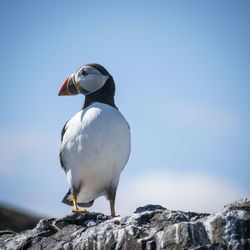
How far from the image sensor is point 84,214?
6.37m

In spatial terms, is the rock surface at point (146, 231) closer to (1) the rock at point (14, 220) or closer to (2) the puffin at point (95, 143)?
(2) the puffin at point (95, 143)

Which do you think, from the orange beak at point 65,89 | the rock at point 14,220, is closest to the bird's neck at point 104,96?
the orange beak at point 65,89

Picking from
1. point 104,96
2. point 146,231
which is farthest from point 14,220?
point 146,231

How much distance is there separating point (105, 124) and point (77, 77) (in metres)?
1.39

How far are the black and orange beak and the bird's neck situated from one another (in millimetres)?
388

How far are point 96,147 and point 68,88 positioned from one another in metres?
1.73

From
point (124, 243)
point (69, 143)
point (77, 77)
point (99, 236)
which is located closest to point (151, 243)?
point (124, 243)

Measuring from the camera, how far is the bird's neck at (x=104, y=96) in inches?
298

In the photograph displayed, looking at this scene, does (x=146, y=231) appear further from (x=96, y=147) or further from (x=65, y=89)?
(x=65, y=89)

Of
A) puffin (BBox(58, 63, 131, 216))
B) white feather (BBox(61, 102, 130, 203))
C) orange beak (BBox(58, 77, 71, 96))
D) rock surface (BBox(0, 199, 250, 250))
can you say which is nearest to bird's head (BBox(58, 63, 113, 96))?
puffin (BBox(58, 63, 131, 216))

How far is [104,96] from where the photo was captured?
7.62 m

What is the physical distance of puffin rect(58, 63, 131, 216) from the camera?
22.3 feet

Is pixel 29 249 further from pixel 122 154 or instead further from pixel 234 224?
pixel 234 224

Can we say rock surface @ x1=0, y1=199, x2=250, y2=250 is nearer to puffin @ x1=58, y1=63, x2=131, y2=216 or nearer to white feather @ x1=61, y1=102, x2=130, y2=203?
puffin @ x1=58, y1=63, x2=131, y2=216
